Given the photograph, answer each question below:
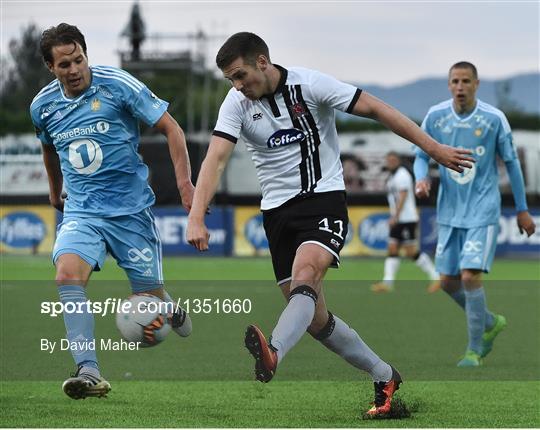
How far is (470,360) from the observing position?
35.3ft

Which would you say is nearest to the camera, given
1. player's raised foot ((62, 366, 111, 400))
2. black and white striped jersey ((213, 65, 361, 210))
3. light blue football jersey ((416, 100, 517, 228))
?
player's raised foot ((62, 366, 111, 400))

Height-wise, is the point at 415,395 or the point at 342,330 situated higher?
the point at 342,330

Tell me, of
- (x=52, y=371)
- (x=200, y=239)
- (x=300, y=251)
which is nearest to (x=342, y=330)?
(x=300, y=251)

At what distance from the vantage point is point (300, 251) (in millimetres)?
7316

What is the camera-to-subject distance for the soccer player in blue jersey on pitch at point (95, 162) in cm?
780

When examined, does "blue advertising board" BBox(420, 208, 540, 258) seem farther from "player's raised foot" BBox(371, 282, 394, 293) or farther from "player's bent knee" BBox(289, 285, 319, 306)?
"player's bent knee" BBox(289, 285, 319, 306)

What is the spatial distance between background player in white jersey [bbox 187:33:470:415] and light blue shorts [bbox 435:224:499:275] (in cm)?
310

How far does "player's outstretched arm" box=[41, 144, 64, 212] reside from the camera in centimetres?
847

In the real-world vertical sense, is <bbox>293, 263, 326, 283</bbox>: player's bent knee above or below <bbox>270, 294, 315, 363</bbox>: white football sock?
above

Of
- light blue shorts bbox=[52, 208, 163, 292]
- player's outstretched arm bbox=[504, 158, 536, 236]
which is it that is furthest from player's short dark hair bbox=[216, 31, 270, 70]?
player's outstretched arm bbox=[504, 158, 536, 236]

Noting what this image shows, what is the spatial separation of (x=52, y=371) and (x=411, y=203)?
1181 cm

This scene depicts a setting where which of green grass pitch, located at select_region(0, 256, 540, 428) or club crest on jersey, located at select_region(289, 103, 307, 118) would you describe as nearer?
club crest on jersey, located at select_region(289, 103, 307, 118)

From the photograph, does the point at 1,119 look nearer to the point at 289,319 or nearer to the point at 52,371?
the point at 52,371

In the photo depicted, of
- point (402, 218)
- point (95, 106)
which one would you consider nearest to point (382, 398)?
point (95, 106)
